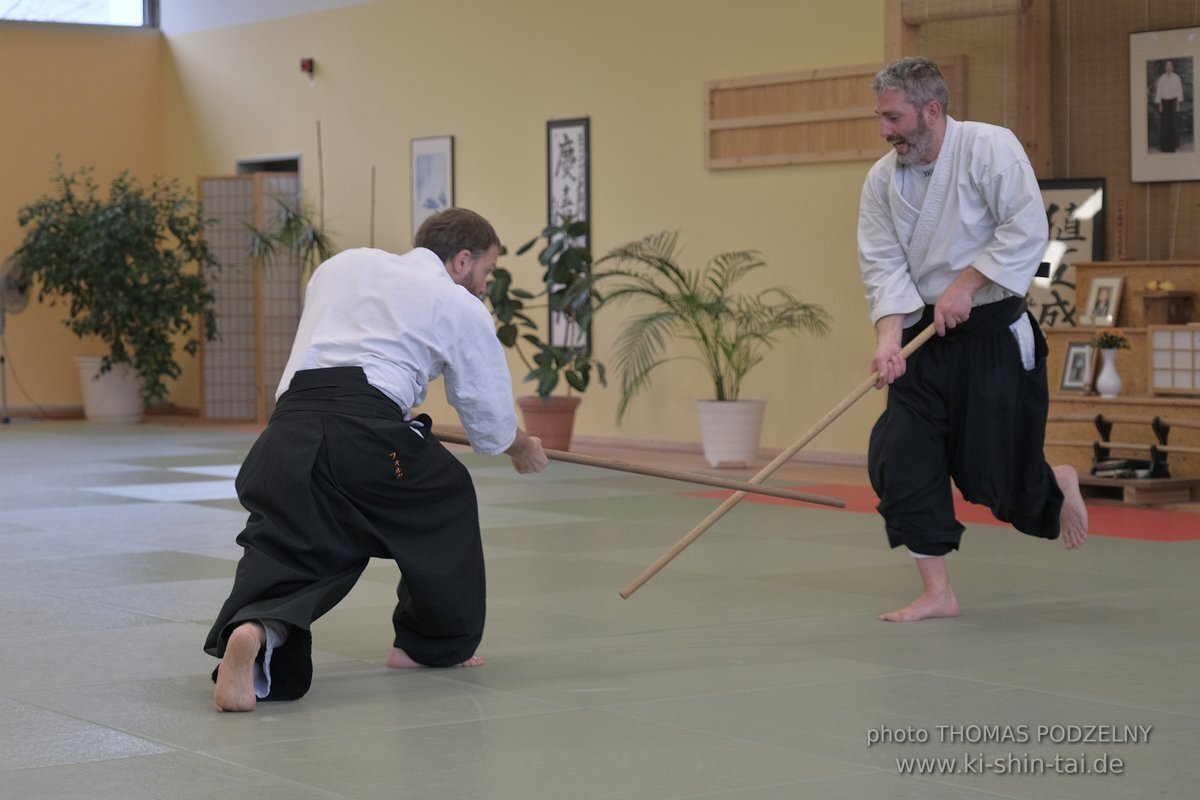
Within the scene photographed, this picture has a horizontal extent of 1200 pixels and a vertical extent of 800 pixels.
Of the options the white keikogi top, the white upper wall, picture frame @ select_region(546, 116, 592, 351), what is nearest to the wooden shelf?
picture frame @ select_region(546, 116, 592, 351)

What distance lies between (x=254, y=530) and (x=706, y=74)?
705cm

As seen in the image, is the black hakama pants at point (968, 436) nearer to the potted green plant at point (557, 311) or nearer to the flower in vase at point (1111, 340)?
the flower in vase at point (1111, 340)

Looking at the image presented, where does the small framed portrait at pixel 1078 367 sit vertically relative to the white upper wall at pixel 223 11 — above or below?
below

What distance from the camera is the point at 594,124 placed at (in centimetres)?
1084

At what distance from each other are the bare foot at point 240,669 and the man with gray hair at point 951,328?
5.91ft

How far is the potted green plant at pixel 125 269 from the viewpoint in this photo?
1275 centimetres

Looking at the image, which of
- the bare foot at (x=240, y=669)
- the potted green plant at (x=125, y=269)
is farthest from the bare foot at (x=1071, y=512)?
the potted green plant at (x=125, y=269)

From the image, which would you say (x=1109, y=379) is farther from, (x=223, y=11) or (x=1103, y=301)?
(x=223, y=11)

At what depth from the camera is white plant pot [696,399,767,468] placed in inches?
361

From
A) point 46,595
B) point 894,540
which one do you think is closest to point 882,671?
point 894,540

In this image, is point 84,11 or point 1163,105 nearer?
point 1163,105

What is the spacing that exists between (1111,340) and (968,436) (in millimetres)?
3445

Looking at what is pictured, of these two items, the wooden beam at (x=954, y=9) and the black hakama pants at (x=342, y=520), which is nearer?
the black hakama pants at (x=342, y=520)

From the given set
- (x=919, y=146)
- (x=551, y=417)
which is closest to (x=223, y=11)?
(x=551, y=417)
